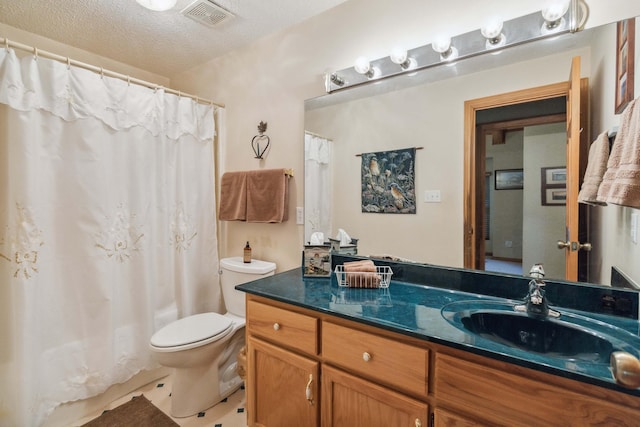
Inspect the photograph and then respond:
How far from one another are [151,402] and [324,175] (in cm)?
182

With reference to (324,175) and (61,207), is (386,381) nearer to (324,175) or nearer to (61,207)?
(324,175)

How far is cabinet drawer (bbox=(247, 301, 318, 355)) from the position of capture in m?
1.25

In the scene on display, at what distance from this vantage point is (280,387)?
1365mm

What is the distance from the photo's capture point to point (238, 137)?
94.9 inches

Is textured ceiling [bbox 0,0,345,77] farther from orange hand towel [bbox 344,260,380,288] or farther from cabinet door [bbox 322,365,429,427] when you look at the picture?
cabinet door [bbox 322,365,429,427]

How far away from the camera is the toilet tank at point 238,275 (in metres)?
2.07

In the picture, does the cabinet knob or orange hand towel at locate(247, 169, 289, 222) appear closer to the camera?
the cabinet knob

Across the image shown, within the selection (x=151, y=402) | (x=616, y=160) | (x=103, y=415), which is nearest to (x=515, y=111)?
(x=616, y=160)

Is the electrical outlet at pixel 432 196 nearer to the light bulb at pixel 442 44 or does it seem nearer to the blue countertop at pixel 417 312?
the blue countertop at pixel 417 312

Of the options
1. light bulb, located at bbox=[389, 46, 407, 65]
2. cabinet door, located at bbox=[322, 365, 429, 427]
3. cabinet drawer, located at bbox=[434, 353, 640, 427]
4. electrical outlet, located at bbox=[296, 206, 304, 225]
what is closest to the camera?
cabinet drawer, located at bbox=[434, 353, 640, 427]

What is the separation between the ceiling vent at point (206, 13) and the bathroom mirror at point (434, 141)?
74 centimetres

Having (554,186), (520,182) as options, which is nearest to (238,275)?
(520,182)

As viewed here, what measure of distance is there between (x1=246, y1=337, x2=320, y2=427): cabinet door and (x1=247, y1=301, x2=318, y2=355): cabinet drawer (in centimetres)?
5

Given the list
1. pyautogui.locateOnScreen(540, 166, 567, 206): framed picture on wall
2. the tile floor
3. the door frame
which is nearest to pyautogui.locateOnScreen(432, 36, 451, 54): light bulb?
the door frame
